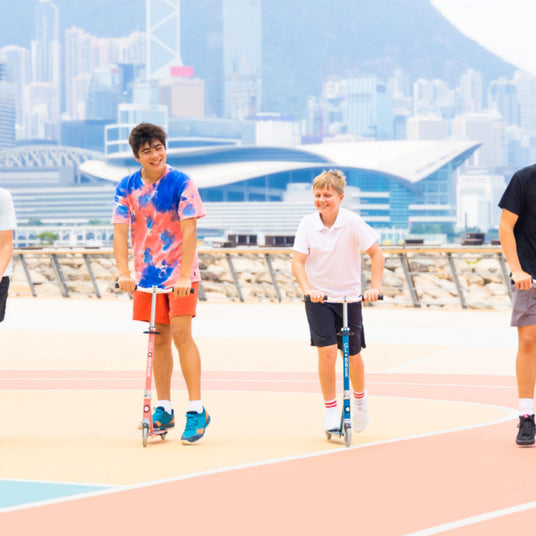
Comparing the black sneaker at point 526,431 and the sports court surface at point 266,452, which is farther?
the black sneaker at point 526,431

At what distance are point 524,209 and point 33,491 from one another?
127 inches

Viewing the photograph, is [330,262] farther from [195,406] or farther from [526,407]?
[526,407]

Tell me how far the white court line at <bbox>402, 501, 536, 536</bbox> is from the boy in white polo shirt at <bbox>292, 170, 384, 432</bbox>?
205 cm

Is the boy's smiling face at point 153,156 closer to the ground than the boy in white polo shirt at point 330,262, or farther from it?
farther from it

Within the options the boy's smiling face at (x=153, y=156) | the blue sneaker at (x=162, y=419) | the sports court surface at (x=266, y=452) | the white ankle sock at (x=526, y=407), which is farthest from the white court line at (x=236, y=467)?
the boy's smiling face at (x=153, y=156)

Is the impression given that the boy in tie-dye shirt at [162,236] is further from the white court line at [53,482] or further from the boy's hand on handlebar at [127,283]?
the white court line at [53,482]

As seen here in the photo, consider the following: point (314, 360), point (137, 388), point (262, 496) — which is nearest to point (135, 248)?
point (262, 496)

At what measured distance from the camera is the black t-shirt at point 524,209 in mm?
7062

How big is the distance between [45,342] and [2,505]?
9.81m

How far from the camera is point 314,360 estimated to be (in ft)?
41.8

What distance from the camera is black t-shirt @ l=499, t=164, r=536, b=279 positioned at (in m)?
7.06

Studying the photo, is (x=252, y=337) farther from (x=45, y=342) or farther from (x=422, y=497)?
(x=422, y=497)

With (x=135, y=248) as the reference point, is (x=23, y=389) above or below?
below

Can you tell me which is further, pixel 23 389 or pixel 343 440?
pixel 23 389
